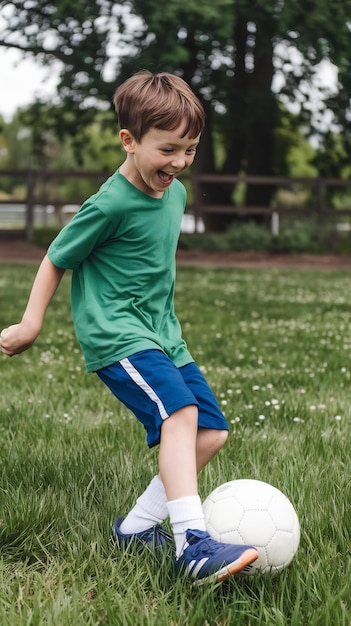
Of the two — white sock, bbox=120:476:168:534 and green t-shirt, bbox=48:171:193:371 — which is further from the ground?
green t-shirt, bbox=48:171:193:371

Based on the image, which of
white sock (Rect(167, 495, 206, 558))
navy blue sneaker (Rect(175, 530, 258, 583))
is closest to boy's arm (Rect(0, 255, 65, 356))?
white sock (Rect(167, 495, 206, 558))

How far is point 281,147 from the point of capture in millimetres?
32156

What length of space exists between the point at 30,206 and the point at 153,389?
22.9m

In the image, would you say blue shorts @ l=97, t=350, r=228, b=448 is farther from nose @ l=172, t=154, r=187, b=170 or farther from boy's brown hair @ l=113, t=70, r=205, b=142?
boy's brown hair @ l=113, t=70, r=205, b=142

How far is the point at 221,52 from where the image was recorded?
24516 mm

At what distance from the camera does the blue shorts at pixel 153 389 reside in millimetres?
3064

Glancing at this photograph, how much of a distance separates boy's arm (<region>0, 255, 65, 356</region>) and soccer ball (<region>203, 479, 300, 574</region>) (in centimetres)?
94

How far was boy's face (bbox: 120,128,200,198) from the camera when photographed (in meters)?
3.12

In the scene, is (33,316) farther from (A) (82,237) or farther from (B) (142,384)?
(B) (142,384)

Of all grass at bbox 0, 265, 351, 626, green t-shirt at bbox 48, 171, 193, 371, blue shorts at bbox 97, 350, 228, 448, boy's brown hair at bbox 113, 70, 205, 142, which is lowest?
grass at bbox 0, 265, 351, 626

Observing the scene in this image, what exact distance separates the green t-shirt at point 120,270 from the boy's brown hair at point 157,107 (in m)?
0.26

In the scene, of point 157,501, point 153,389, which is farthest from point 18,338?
point 157,501

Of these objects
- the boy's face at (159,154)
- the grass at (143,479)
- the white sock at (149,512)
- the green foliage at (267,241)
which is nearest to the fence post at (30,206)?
the green foliage at (267,241)

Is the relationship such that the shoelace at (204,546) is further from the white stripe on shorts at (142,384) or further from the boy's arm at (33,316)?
the boy's arm at (33,316)
